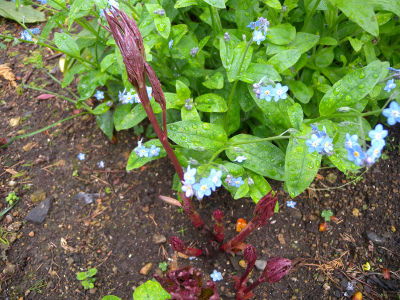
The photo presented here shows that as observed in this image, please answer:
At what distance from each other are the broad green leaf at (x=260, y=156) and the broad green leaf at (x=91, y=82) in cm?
123

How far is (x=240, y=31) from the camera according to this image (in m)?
2.42

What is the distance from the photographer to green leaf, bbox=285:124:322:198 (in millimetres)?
1994

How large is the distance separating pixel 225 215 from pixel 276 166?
698 mm

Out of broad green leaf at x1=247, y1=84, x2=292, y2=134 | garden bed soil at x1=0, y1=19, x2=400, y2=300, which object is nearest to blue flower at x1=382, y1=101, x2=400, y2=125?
broad green leaf at x1=247, y1=84, x2=292, y2=134

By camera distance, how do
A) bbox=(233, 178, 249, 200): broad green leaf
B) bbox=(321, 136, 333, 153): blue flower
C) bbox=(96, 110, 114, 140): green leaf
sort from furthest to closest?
1. bbox=(96, 110, 114, 140): green leaf
2. bbox=(233, 178, 249, 200): broad green leaf
3. bbox=(321, 136, 333, 153): blue flower

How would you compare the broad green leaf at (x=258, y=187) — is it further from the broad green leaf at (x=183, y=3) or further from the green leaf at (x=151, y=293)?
the broad green leaf at (x=183, y=3)

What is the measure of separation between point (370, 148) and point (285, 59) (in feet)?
3.40

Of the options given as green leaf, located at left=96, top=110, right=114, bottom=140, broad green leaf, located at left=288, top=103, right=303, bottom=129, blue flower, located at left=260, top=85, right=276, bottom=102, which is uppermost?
blue flower, located at left=260, top=85, right=276, bottom=102

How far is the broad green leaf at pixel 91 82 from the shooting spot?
2615 millimetres

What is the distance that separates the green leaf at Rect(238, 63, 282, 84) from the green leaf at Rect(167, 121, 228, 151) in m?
0.40

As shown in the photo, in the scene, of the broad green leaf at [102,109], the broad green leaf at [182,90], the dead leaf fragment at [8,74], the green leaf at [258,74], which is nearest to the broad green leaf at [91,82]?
the broad green leaf at [102,109]

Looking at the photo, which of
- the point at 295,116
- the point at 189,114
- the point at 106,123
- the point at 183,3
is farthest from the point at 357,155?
the point at 106,123

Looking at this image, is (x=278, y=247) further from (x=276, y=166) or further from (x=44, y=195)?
(x=44, y=195)

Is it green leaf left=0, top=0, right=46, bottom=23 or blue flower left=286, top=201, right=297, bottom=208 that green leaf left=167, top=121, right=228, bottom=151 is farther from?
green leaf left=0, top=0, right=46, bottom=23
